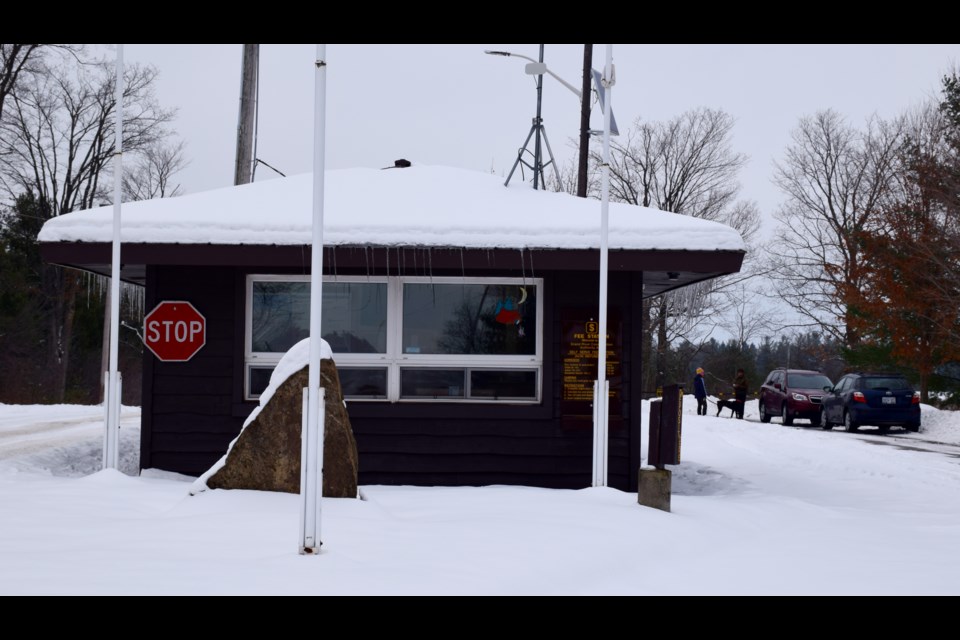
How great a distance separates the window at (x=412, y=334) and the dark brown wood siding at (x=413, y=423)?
0.55 ft

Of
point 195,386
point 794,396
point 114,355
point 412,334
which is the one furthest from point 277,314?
point 794,396

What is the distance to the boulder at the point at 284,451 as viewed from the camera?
7.26 m

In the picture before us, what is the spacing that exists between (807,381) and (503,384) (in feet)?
65.2

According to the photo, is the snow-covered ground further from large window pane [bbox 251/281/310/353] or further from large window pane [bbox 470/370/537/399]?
large window pane [bbox 251/281/310/353]

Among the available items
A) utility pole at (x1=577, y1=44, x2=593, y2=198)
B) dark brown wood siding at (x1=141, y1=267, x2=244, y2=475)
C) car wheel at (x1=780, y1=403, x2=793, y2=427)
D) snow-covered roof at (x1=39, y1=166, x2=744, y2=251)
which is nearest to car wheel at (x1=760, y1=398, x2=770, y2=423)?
car wheel at (x1=780, y1=403, x2=793, y2=427)

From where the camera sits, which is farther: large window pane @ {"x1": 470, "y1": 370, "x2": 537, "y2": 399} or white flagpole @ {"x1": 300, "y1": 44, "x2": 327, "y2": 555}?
large window pane @ {"x1": 470, "y1": 370, "x2": 537, "y2": 399}

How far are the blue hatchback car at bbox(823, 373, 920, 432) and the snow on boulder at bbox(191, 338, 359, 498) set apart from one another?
1860 cm

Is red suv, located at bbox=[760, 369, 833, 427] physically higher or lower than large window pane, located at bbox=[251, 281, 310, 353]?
lower

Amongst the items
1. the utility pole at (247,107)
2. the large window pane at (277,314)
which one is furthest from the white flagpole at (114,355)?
the utility pole at (247,107)

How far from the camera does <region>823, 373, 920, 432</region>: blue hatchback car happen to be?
22484mm

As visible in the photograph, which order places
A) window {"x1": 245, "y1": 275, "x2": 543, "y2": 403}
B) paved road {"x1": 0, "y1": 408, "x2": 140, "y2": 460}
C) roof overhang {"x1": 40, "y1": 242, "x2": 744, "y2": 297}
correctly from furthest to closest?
paved road {"x1": 0, "y1": 408, "x2": 140, "y2": 460} → window {"x1": 245, "y1": 275, "x2": 543, "y2": 403} → roof overhang {"x1": 40, "y1": 242, "x2": 744, "y2": 297}

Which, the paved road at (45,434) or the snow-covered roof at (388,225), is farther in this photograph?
the paved road at (45,434)

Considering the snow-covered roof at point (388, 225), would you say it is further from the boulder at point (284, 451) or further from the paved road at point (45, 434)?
the paved road at point (45, 434)
